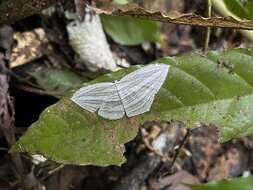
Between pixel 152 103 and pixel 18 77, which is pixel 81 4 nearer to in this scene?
Answer: pixel 18 77

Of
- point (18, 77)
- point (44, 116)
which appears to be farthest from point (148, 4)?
point (44, 116)

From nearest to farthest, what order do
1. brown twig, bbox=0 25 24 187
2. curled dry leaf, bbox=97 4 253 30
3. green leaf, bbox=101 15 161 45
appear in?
curled dry leaf, bbox=97 4 253 30
brown twig, bbox=0 25 24 187
green leaf, bbox=101 15 161 45

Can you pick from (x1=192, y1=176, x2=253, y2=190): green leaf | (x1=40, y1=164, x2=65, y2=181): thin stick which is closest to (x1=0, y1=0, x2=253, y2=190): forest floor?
(x1=40, y1=164, x2=65, y2=181): thin stick

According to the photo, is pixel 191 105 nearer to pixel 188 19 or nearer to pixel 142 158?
pixel 188 19

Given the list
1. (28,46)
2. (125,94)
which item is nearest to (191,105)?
(125,94)

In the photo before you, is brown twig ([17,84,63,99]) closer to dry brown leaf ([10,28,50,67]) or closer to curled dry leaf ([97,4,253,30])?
dry brown leaf ([10,28,50,67])

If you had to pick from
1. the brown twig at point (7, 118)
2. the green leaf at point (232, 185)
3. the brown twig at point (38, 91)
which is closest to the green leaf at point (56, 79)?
the brown twig at point (38, 91)

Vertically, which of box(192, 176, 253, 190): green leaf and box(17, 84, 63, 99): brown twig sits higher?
box(17, 84, 63, 99): brown twig
